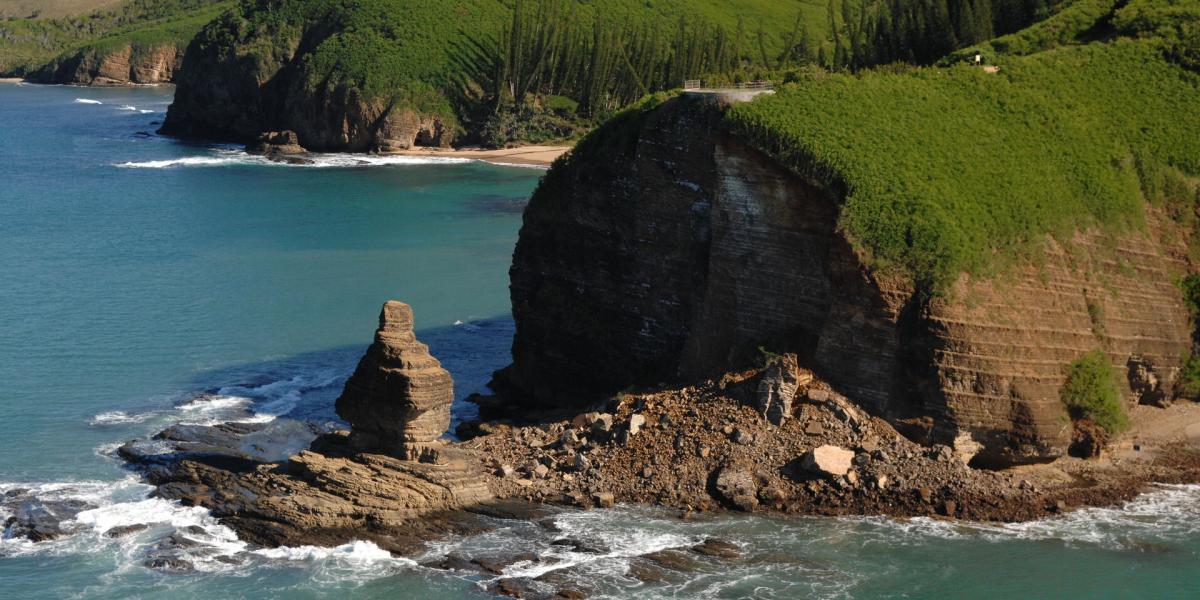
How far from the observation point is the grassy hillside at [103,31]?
16875 cm

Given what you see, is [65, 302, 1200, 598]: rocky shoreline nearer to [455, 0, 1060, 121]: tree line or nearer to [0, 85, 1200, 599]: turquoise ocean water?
[0, 85, 1200, 599]: turquoise ocean water

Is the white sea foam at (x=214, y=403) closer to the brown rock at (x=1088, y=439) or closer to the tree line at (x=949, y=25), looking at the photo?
the brown rock at (x=1088, y=439)

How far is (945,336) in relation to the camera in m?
29.1

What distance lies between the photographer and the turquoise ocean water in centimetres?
2545

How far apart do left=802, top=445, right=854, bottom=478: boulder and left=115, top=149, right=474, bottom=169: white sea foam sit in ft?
213

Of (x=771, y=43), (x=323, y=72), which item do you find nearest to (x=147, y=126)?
(x=323, y=72)

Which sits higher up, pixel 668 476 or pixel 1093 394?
pixel 1093 394

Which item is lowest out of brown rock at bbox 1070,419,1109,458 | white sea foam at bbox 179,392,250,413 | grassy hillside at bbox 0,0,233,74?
white sea foam at bbox 179,392,250,413

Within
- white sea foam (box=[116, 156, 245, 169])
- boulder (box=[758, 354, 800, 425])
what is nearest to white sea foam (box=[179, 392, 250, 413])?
boulder (box=[758, 354, 800, 425])

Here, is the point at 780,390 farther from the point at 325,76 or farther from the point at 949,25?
the point at 325,76

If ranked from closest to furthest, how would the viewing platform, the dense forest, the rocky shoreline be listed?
the rocky shoreline → the viewing platform → the dense forest

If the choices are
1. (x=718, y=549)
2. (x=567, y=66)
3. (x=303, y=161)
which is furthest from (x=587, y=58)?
(x=718, y=549)

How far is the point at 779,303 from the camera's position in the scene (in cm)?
3111

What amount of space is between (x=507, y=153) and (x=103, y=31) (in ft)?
387
